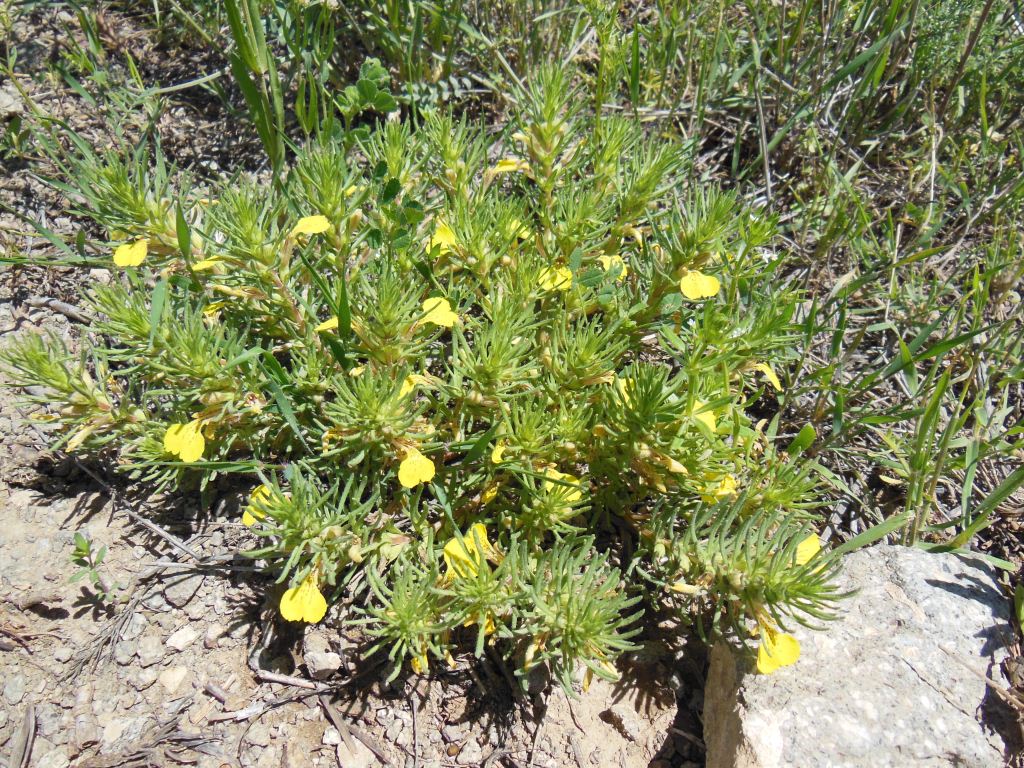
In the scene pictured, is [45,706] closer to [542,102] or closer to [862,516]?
[542,102]

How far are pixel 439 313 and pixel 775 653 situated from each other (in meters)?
1.36

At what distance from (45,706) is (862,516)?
9.83ft

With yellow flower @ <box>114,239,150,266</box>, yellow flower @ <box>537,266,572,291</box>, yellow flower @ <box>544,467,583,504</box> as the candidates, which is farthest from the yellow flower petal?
yellow flower @ <box>114,239,150,266</box>

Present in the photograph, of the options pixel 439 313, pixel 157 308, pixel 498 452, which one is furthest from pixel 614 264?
pixel 157 308

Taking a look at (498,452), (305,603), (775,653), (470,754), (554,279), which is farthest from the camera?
(554,279)

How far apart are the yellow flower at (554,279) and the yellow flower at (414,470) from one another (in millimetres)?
730

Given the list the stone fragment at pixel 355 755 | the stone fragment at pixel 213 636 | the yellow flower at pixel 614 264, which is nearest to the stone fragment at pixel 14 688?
the stone fragment at pixel 213 636

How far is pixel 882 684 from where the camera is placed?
2.11 m

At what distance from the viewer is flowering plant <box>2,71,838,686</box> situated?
209 centimetres

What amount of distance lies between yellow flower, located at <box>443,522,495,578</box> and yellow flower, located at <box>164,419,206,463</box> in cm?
81

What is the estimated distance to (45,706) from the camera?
229cm

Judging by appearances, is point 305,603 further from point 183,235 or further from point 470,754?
point 183,235

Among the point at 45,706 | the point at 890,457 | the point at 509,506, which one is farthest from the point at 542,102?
the point at 45,706

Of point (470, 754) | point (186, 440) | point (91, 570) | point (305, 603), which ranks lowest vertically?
point (470, 754)
